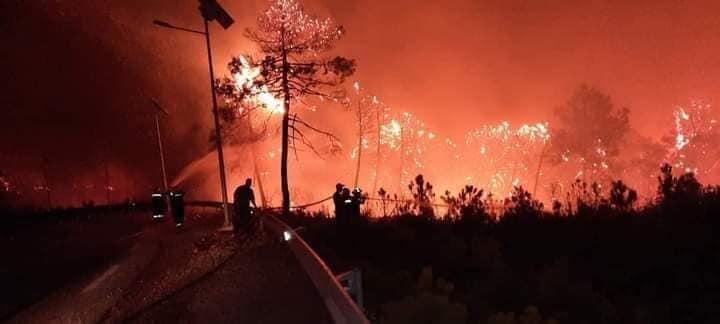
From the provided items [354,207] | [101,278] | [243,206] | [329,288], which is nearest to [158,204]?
[243,206]

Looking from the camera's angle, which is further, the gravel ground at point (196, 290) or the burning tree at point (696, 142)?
the burning tree at point (696, 142)

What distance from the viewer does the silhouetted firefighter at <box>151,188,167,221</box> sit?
2562 centimetres

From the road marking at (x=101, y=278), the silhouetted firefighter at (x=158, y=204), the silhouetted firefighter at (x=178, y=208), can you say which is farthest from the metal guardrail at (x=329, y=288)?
the silhouetted firefighter at (x=158, y=204)

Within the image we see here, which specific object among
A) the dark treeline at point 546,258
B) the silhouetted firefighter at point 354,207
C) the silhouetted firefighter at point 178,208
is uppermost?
the silhouetted firefighter at point 178,208

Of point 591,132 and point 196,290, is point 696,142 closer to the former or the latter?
point 591,132

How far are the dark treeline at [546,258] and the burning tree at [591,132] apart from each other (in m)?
51.0

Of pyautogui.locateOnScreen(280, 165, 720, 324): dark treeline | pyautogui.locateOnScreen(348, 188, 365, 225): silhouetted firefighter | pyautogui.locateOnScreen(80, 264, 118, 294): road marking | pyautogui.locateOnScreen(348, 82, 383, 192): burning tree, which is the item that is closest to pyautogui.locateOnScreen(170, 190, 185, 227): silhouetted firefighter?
pyautogui.locateOnScreen(280, 165, 720, 324): dark treeline

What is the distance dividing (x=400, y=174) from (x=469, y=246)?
48.1 m

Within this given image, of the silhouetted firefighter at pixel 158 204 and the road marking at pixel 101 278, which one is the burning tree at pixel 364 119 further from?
the road marking at pixel 101 278

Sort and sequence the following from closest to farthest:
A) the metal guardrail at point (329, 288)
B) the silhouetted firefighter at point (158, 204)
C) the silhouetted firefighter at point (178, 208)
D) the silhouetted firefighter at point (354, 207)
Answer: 1. the metal guardrail at point (329, 288)
2. the silhouetted firefighter at point (354, 207)
3. the silhouetted firefighter at point (178, 208)
4. the silhouetted firefighter at point (158, 204)

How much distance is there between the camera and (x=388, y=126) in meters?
62.3

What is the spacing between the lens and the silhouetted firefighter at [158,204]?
2562 cm

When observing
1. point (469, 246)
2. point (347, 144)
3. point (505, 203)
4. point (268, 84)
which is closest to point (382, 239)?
point (469, 246)

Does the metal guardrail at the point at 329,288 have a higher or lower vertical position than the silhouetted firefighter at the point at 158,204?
lower
